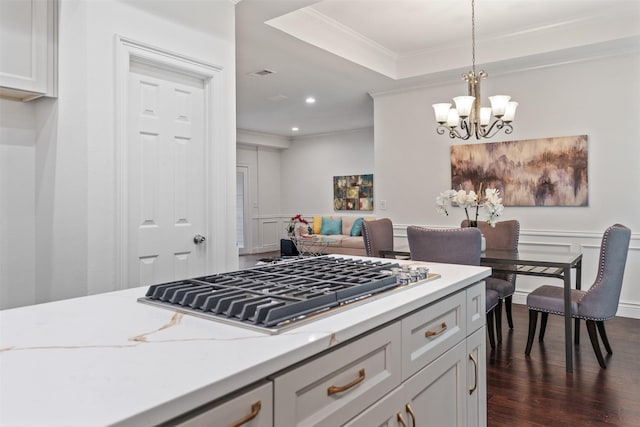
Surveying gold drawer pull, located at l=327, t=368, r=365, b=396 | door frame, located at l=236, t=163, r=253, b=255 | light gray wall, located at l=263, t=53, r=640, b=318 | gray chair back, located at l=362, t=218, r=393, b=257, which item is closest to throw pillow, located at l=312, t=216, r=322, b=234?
door frame, located at l=236, t=163, r=253, b=255

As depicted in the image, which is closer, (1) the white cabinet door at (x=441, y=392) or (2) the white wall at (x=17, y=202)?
(1) the white cabinet door at (x=441, y=392)

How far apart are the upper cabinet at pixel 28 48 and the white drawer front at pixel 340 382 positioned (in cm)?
224

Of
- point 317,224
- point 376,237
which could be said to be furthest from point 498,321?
point 317,224

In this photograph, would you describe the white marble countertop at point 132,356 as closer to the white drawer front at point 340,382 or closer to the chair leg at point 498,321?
the white drawer front at point 340,382

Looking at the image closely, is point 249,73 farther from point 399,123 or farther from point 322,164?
point 322,164

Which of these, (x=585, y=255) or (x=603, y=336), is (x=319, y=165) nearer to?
(x=585, y=255)

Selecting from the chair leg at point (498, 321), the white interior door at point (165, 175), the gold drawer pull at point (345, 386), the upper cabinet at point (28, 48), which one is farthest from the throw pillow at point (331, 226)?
the gold drawer pull at point (345, 386)

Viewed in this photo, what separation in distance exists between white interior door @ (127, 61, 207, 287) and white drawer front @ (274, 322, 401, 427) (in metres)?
1.96

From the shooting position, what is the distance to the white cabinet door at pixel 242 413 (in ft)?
2.22

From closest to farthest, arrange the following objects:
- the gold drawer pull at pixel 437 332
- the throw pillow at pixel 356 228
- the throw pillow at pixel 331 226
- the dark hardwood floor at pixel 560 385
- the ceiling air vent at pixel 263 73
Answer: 1. the gold drawer pull at pixel 437 332
2. the dark hardwood floor at pixel 560 385
3. the ceiling air vent at pixel 263 73
4. the throw pillow at pixel 356 228
5. the throw pillow at pixel 331 226

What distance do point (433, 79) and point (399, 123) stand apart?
27.8 inches

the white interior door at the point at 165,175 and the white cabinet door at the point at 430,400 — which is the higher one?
the white interior door at the point at 165,175

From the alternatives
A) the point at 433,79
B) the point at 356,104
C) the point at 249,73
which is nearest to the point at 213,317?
the point at 249,73

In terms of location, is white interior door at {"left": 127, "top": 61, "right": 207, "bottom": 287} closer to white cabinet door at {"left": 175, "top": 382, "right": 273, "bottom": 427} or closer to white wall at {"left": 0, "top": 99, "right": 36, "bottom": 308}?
white wall at {"left": 0, "top": 99, "right": 36, "bottom": 308}
